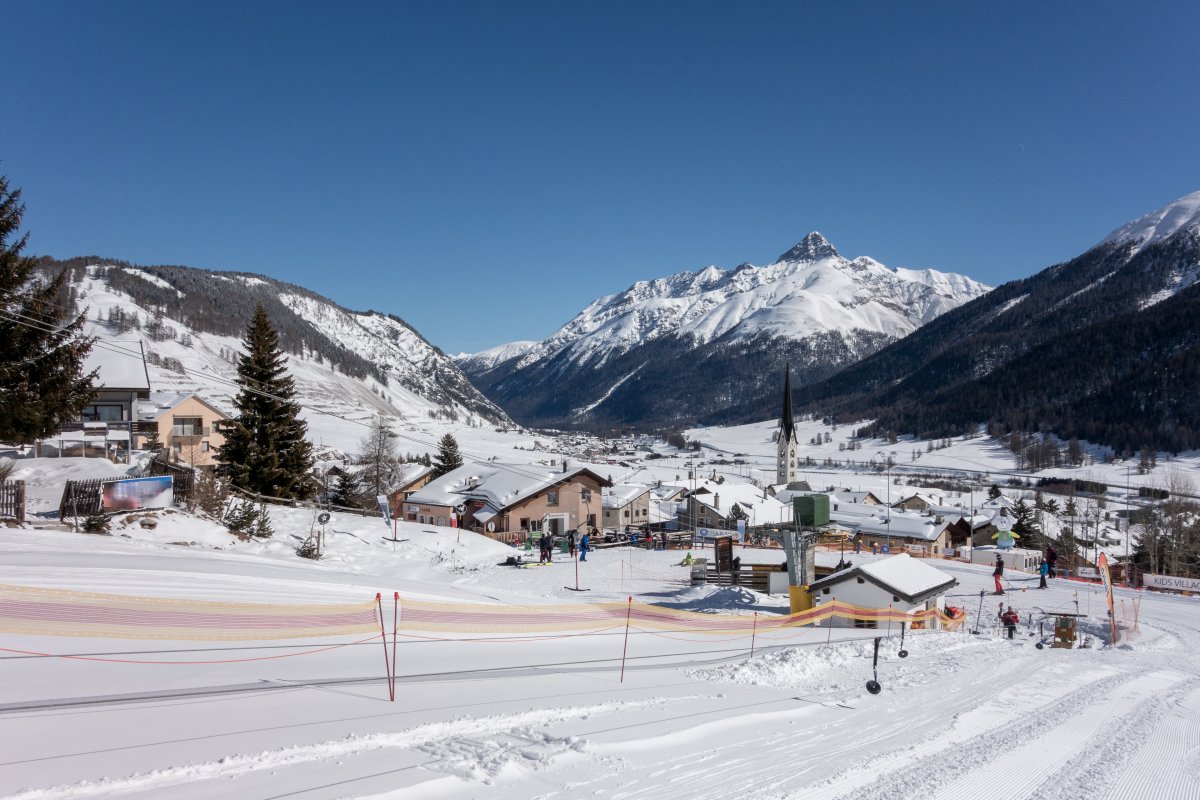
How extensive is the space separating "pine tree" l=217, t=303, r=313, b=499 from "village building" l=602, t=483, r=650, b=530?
114ft

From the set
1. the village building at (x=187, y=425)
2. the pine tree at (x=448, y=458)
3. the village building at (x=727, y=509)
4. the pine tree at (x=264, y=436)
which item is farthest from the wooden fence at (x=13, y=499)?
the village building at (x=727, y=509)

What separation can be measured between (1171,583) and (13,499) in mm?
48833

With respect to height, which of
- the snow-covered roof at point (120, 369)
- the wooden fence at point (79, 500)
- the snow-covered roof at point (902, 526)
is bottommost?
the snow-covered roof at point (902, 526)

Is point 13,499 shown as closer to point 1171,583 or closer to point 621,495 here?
Result: point 1171,583

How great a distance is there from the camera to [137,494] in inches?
849

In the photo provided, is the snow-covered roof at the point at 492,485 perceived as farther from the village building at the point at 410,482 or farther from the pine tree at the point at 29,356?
the pine tree at the point at 29,356

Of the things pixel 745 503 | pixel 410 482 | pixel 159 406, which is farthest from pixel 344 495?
pixel 745 503

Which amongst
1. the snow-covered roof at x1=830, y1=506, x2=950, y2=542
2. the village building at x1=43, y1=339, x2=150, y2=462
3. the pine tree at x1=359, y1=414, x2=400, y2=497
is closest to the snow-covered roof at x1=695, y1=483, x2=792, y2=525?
the snow-covered roof at x1=830, y1=506, x2=950, y2=542

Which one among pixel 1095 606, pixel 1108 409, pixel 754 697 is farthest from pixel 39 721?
pixel 1108 409

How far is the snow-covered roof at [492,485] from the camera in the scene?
48.2m

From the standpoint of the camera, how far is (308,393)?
192 metres

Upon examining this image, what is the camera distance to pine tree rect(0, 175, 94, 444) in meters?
21.4

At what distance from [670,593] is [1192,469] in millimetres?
164120

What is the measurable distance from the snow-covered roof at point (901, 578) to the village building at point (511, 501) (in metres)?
26.2
